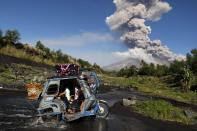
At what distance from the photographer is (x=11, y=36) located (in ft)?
435

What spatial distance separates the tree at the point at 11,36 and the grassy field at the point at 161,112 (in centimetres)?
9651

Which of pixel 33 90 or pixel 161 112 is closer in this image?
pixel 33 90

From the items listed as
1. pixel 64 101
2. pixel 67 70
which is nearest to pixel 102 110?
pixel 64 101

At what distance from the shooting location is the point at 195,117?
114ft

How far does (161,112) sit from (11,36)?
10492cm

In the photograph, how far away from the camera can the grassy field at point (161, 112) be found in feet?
109

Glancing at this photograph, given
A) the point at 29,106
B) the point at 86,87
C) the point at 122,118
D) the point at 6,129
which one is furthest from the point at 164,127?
the point at 29,106

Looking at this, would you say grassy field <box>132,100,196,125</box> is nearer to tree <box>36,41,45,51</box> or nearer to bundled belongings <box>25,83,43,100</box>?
bundled belongings <box>25,83,43,100</box>

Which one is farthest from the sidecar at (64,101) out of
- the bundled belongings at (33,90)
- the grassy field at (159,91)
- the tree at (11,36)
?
the tree at (11,36)

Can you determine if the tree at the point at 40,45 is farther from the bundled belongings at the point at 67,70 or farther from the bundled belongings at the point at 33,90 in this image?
the bundled belongings at the point at 33,90

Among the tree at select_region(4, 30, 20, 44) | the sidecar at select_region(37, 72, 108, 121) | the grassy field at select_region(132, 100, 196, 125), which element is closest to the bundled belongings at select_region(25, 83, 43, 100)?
the sidecar at select_region(37, 72, 108, 121)

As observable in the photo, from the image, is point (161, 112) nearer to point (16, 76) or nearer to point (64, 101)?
point (64, 101)

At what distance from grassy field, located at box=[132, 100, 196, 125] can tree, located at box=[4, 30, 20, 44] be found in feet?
317

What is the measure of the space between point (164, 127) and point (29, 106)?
44.4ft
